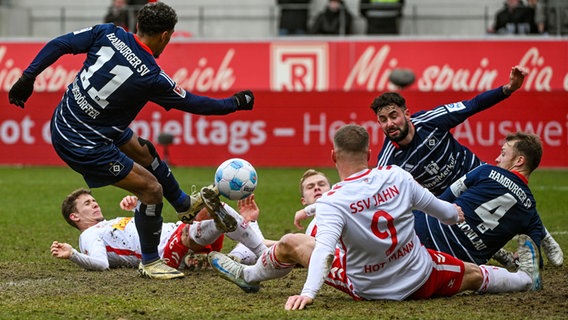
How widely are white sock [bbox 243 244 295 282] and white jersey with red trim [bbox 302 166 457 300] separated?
1.53 feet

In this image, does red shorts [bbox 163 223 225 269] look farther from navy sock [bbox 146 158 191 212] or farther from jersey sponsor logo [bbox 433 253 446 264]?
jersey sponsor logo [bbox 433 253 446 264]

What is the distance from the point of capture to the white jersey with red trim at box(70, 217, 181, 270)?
25.7 feet

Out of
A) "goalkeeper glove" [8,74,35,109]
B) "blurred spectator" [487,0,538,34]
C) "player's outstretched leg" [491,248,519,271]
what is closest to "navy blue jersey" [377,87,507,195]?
"player's outstretched leg" [491,248,519,271]

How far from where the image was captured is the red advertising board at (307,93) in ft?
60.6

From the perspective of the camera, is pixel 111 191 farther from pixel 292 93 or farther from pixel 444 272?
pixel 444 272

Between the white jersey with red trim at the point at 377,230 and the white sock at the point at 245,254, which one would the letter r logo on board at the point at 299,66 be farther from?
the white jersey with red trim at the point at 377,230

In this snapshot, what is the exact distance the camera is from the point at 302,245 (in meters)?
6.23

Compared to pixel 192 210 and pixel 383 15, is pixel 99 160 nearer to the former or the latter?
pixel 192 210

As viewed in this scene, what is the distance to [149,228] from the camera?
24.8ft

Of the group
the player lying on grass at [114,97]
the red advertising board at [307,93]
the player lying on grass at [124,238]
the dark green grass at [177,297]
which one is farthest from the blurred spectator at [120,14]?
the player lying on grass at [114,97]

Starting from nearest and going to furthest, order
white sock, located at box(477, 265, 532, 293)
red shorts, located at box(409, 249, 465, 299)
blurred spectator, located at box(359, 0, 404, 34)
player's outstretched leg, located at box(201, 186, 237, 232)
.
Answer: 1. red shorts, located at box(409, 249, 465, 299)
2. white sock, located at box(477, 265, 532, 293)
3. player's outstretched leg, located at box(201, 186, 237, 232)
4. blurred spectator, located at box(359, 0, 404, 34)

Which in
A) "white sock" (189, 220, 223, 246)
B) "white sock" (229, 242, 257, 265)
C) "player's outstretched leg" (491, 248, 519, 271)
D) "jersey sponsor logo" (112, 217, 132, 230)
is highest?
"white sock" (189, 220, 223, 246)

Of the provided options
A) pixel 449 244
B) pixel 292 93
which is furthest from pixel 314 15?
pixel 449 244

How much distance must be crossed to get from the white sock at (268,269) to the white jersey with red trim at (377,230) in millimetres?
465
